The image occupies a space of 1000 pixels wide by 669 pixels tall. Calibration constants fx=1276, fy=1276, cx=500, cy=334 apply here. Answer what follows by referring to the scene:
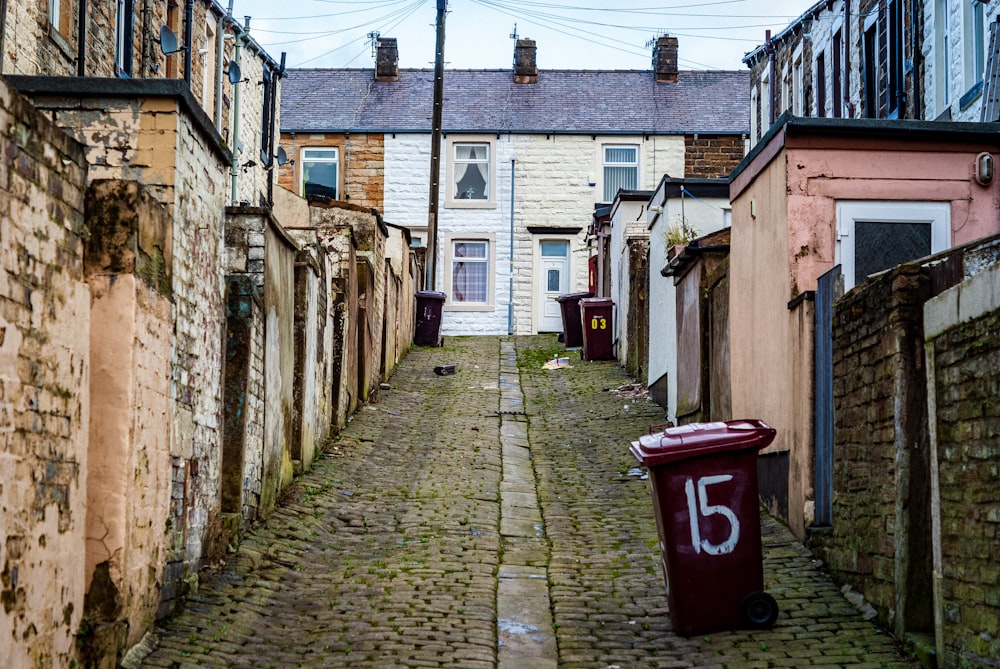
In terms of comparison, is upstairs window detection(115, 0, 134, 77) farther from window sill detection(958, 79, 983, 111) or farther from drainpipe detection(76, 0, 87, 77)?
window sill detection(958, 79, 983, 111)

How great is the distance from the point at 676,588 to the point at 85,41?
10.2 metres

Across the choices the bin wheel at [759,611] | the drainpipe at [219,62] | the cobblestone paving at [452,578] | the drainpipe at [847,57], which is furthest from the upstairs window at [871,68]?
the bin wheel at [759,611]

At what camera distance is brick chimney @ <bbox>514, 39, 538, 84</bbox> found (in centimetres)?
3731

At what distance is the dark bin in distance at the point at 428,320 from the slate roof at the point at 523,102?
25.8ft

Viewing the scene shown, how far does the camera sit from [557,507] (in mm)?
12930

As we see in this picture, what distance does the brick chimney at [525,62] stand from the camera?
37.3 metres

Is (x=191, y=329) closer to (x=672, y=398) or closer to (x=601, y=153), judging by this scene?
(x=672, y=398)

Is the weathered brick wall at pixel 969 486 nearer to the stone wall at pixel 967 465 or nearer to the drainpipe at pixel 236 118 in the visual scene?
the stone wall at pixel 967 465

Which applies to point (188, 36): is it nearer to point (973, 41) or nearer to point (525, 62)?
point (973, 41)

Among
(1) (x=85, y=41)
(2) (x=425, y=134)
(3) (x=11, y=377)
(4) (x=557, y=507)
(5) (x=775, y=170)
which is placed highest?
(2) (x=425, y=134)

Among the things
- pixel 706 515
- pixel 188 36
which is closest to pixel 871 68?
pixel 188 36

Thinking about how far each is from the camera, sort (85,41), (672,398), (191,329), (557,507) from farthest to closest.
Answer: (672,398), (85,41), (557,507), (191,329)

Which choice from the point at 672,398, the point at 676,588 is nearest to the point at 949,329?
the point at 676,588

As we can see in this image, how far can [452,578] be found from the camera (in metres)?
9.97
